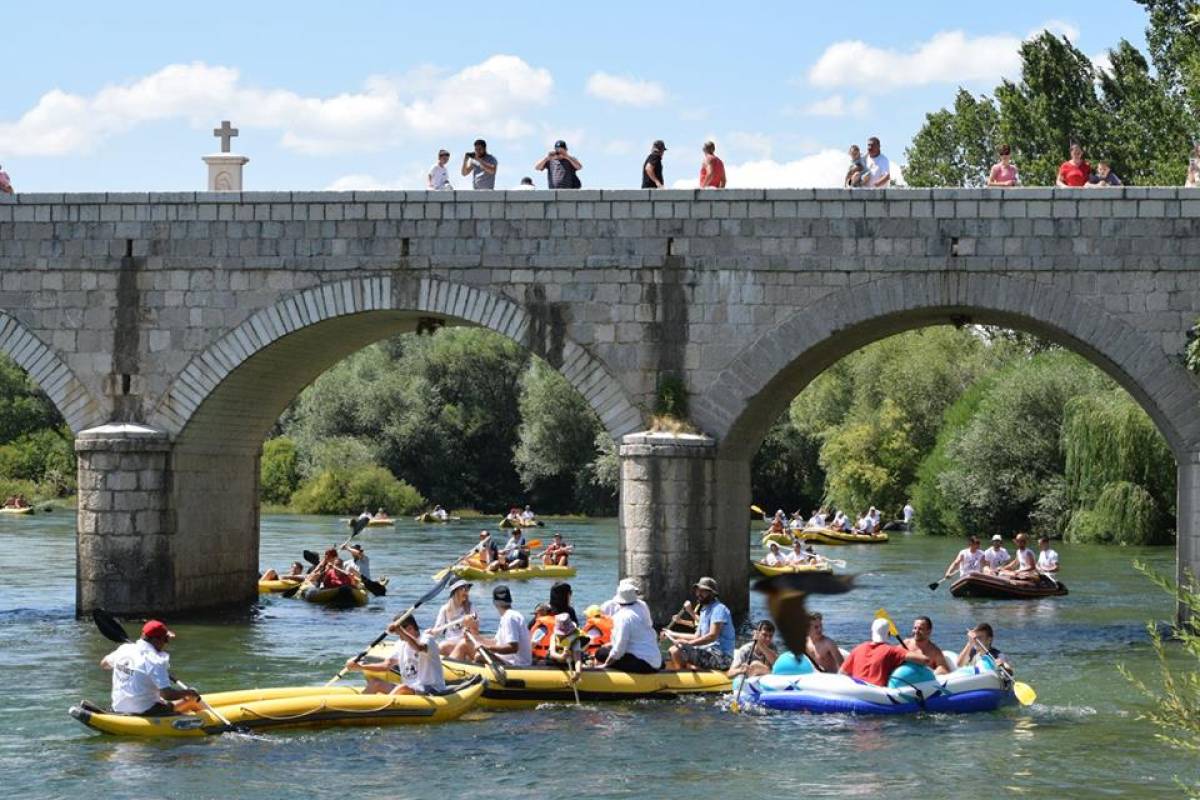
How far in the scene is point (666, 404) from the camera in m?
24.0

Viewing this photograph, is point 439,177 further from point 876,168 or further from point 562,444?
point 562,444

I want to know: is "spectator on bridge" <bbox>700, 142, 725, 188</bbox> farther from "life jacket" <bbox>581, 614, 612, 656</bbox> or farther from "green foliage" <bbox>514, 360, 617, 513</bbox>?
"green foliage" <bbox>514, 360, 617, 513</bbox>

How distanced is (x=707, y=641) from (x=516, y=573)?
15.6 m

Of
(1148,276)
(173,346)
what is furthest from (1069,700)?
(173,346)

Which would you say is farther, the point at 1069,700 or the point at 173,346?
the point at 173,346

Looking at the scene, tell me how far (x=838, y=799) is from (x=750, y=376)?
918cm

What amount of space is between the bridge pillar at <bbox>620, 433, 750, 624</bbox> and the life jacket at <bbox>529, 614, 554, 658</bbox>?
322 centimetres

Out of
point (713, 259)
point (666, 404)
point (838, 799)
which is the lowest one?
point (838, 799)

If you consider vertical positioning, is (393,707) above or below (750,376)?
below

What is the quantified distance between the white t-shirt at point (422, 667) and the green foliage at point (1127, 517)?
1027 inches

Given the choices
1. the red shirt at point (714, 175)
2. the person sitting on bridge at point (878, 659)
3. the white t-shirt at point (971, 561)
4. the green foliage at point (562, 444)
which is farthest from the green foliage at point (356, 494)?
the person sitting on bridge at point (878, 659)

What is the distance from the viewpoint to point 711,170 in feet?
81.9

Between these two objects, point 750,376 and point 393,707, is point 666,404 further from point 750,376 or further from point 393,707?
point 393,707

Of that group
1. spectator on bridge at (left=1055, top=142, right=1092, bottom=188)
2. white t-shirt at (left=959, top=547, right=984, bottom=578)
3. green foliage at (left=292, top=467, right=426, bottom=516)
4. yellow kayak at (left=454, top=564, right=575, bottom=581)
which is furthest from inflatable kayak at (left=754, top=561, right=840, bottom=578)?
green foliage at (left=292, top=467, right=426, bottom=516)
